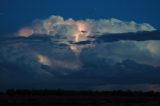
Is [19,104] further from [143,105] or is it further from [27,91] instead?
[27,91]

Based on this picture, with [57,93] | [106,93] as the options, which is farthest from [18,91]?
[106,93]

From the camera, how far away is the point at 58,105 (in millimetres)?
112125

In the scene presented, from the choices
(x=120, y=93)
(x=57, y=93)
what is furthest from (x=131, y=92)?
(x=57, y=93)

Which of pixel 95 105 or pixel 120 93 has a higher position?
pixel 120 93

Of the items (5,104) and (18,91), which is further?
(18,91)

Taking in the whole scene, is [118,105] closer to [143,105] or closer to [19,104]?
[143,105]

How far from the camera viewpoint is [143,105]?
113 meters

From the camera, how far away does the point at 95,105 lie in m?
112

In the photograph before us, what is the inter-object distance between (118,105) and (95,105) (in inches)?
192

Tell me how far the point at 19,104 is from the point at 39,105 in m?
5.97

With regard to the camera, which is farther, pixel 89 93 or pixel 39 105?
pixel 89 93

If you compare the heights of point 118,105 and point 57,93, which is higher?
point 57,93

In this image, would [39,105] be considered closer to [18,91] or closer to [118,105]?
[118,105]

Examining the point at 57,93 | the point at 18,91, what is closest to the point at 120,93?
the point at 57,93
